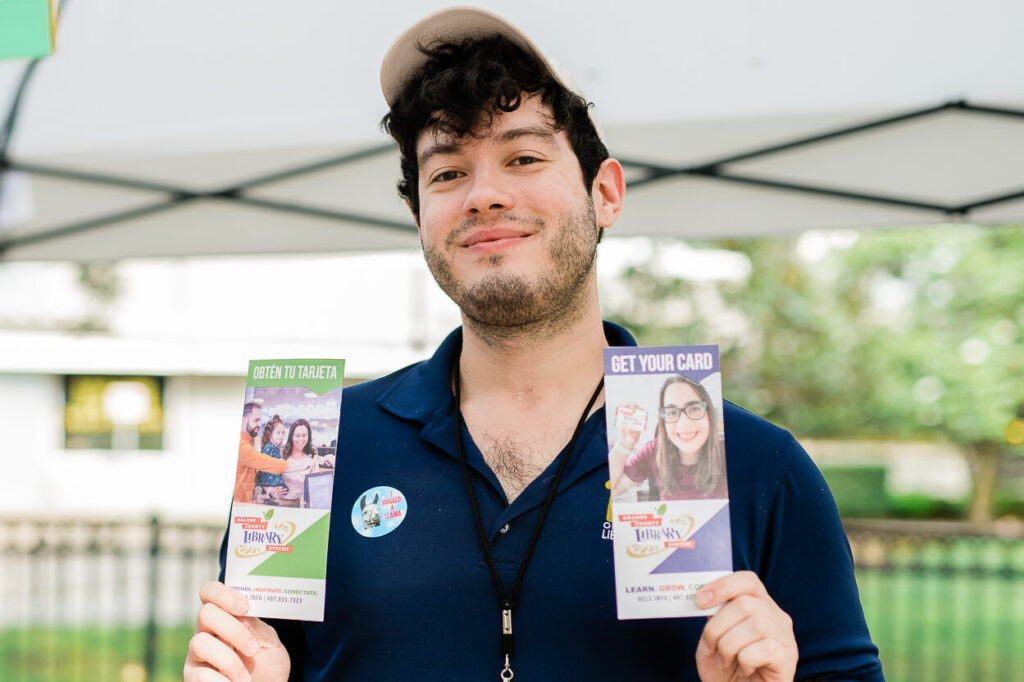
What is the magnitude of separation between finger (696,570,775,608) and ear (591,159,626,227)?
858 mm

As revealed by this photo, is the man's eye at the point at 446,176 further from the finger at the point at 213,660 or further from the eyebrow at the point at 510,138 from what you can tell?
the finger at the point at 213,660

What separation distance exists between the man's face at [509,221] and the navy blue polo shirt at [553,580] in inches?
11.2

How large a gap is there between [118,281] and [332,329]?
183 inches

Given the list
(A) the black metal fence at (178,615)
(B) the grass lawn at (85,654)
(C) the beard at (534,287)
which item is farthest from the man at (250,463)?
(B) the grass lawn at (85,654)

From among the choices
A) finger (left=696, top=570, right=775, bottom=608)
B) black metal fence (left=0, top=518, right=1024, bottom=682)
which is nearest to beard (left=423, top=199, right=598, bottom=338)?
finger (left=696, top=570, right=775, bottom=608)

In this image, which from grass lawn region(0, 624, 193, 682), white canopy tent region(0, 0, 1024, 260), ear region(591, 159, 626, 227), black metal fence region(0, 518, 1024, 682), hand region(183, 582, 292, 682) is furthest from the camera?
black metal fence region(0, 518, 1024, 682)

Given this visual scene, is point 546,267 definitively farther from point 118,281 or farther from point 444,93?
point 118,281

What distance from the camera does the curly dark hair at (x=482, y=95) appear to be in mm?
1645

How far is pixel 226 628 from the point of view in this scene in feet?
4.36

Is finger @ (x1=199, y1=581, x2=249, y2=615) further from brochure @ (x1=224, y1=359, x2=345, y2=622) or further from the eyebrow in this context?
the eyebrow

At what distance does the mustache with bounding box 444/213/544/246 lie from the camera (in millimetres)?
1573

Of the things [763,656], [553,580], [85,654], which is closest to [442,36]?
[553,580]

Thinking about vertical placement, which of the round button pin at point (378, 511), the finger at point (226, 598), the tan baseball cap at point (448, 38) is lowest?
the finger at point (226, 598)

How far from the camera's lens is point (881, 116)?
2660mm
